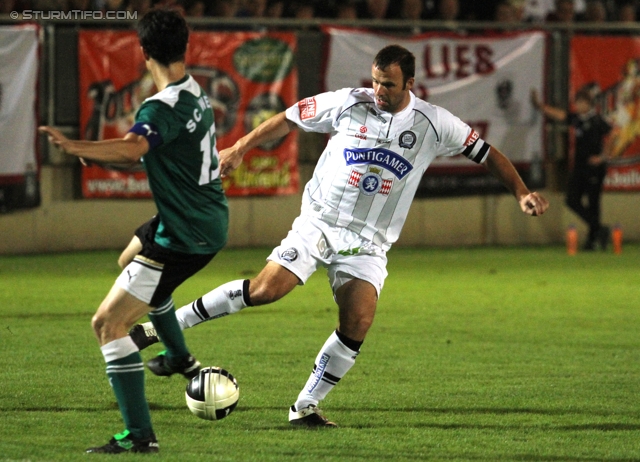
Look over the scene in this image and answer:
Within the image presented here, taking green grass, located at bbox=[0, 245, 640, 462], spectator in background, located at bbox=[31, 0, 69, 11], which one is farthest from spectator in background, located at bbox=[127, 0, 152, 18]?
green grass, located at bbox=[0, 245, 640, 462]

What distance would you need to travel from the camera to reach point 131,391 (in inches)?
198

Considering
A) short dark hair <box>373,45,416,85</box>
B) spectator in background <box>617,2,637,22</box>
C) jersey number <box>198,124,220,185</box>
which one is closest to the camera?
jersey number <box>198,124,220,185</box>

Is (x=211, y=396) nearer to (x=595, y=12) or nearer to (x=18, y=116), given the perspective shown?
(x=18, y=116)

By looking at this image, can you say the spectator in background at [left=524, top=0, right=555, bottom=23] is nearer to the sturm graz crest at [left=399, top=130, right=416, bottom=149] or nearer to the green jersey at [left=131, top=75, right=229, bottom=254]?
the sturm graz crest at [left=399, top=130, right=416, bottom=149]

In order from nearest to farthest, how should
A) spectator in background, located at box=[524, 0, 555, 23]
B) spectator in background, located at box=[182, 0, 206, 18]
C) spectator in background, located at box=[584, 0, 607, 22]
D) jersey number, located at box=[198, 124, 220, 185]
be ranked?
jersey number, located at box=[198, 124, 220, 185]
spectator in background, located at box=[182, 0, 206, 18]
spectator in background, located at box=[584, 0, 607, 22]
spectator in background, located at box=[524, 0, 555, 23]

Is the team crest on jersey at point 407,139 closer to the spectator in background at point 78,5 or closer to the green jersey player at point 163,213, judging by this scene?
the green jersey player at point 163,213

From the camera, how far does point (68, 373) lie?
7250 mm

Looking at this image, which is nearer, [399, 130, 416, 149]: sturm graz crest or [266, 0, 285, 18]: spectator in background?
[399, 130, 416, 149]: sturm graz crest

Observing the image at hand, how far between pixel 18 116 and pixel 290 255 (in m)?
9.57

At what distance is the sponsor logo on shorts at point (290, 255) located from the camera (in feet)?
19.9

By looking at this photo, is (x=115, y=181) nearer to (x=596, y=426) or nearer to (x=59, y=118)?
(x=59, y=118)

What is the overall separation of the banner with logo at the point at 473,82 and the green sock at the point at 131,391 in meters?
11.4

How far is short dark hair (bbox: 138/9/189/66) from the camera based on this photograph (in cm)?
502

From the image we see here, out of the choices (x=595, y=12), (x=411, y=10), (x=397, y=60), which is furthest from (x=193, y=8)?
(x=397, y=60)
